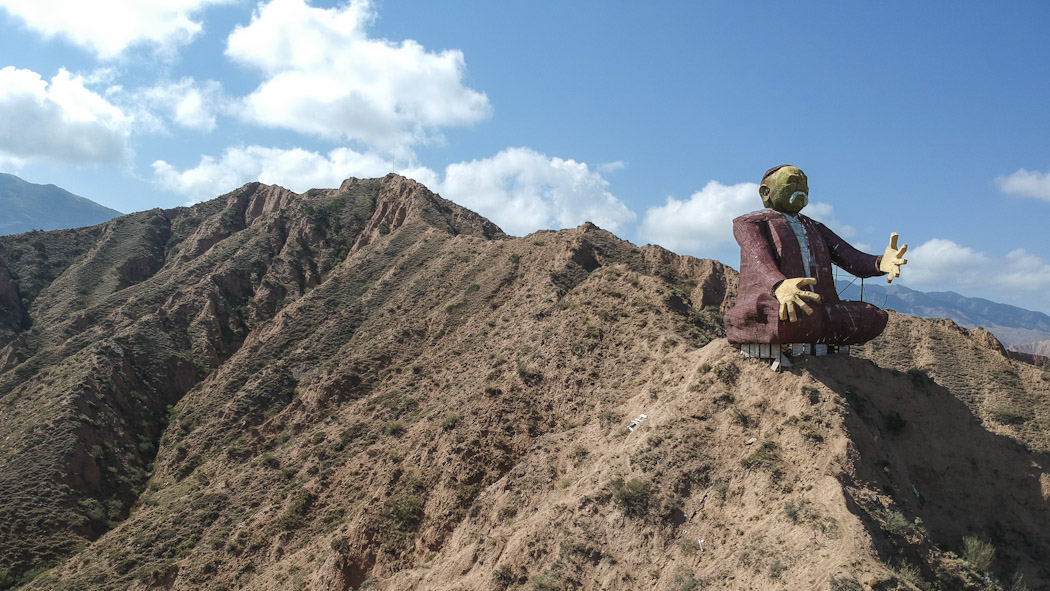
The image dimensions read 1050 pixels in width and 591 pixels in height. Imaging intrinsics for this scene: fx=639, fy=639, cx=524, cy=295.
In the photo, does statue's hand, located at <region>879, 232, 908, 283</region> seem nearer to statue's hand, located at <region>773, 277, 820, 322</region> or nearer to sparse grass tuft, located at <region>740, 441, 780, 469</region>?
statue's hand, located at <region>773, 277, 820, 322</region>

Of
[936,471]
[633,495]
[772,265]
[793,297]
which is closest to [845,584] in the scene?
[633,495]

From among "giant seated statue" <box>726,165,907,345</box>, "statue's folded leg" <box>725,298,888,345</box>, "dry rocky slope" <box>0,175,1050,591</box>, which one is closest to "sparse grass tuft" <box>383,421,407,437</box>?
"dry rocky slope" <box>0,175,1050,591</box>

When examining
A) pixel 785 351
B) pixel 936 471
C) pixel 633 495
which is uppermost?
pixel 785 351

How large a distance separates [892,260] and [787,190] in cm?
313

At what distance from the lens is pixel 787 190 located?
16438 mm

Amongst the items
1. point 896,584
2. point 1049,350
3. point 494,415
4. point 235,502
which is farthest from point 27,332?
point 1049,350

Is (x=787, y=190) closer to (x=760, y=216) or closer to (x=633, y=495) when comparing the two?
(x=760, y=216)

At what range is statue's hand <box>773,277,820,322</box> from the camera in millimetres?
13529

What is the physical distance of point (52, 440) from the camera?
101 feet

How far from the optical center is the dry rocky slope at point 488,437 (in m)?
13.5

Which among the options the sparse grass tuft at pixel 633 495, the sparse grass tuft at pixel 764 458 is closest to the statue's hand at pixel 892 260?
the sparse grass tuft at pixel 764 458

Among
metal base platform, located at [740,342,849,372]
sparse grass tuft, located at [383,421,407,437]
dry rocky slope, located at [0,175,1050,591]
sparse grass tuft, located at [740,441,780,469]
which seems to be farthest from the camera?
sparse grass tuft, located at [383,421,407,437]

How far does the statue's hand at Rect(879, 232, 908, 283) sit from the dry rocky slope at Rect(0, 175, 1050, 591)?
97.5 inches

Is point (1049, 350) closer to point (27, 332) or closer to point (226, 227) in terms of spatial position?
point (226, 227)
